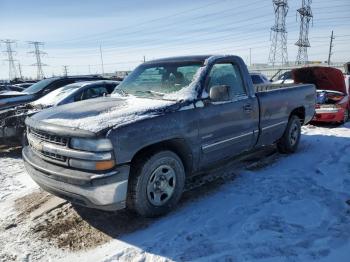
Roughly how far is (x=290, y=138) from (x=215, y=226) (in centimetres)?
361

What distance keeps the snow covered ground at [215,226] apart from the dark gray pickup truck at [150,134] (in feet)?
1.22

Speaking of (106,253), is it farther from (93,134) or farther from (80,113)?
(80,113)

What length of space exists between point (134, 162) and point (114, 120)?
0.53 metres

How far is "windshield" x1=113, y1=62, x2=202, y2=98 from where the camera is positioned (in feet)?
16.3

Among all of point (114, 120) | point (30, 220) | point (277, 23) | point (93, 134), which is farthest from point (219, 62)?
point (277, 23)

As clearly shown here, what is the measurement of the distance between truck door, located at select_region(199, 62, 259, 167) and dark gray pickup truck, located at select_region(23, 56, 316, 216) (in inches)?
0.5

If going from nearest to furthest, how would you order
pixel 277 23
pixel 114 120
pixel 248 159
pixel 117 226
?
1. pixel 114 120
2. pixel 117 226
3. pixel 248 159
4. pixel 277 23

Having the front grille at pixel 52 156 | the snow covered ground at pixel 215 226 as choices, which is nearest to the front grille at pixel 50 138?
the front grille at pixel 52 156

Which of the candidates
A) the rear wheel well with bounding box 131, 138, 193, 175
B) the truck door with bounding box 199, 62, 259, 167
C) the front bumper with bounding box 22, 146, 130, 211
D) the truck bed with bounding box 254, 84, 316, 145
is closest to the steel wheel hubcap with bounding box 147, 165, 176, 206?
the rear wheel well with bounding box 131, 138, 193, 175

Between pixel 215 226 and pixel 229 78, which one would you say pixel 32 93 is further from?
pixel 215 226

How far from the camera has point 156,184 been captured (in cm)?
430

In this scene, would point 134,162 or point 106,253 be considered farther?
point 134,162

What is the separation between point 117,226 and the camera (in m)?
4.21

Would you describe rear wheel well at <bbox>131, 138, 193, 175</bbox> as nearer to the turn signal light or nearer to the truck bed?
the turn signal light
